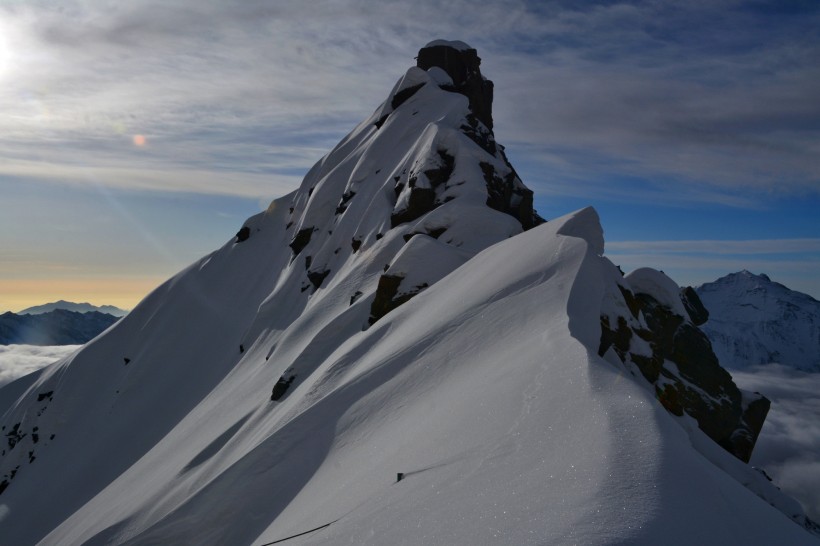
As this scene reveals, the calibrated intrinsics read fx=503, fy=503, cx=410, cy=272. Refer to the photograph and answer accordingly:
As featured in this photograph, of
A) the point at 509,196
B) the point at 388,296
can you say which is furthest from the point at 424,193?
the point at 388,296

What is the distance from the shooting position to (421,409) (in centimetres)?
1248

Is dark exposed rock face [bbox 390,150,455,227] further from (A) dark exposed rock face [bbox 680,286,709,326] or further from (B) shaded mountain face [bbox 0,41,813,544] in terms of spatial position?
(A) dark exposed rock face [bbox 680,286,709,326]

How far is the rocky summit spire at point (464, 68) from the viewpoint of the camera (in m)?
60.2

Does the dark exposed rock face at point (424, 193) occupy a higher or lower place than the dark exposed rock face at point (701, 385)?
higher

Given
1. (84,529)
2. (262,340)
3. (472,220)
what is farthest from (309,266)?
(84,529)

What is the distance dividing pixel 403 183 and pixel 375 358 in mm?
25255

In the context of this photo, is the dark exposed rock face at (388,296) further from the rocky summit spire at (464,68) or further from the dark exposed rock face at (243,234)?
the dark exposed rock face at (243,234)

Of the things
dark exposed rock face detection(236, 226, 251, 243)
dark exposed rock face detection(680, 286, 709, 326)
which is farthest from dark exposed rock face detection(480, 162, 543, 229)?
dark exposed rock face detection(236, 226, 251, 243)

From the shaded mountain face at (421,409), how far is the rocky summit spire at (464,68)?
5760 mm

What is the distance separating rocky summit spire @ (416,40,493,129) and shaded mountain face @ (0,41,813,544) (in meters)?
5.76

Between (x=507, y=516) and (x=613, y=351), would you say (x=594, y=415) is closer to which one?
(x=507, y=516)

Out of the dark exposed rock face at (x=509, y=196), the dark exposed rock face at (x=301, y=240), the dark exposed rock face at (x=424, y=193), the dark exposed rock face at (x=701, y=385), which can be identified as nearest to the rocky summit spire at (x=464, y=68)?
the dark exposed rock face at (x=301, y=240)

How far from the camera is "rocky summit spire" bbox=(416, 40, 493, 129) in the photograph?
60.2m

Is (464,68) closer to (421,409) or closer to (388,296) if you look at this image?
(388,296)
